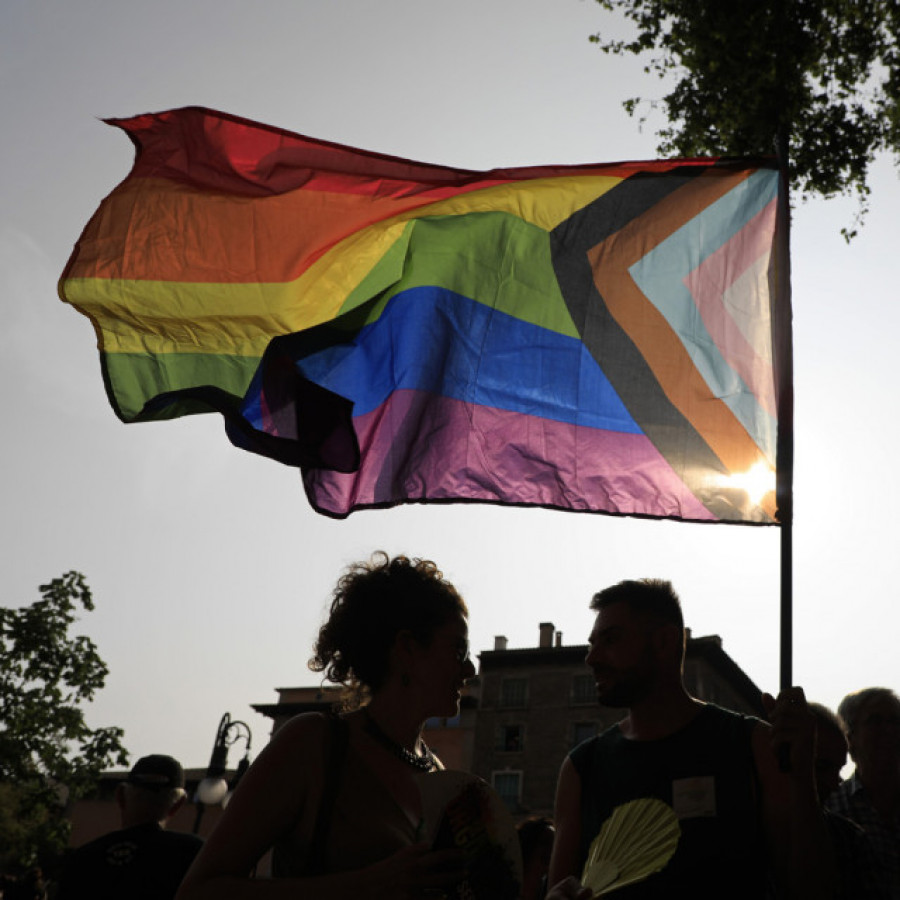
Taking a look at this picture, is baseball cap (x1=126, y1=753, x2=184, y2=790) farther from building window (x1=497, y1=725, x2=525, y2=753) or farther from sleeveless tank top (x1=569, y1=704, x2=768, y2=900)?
building window (x1=497, y1=725, x2=525, y2=753)

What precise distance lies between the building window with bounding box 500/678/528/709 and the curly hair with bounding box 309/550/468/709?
42.7 meters

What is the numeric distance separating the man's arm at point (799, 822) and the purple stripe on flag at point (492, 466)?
1592mm

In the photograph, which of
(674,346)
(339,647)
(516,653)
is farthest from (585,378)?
(516,653)

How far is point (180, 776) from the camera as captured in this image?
15.6ft

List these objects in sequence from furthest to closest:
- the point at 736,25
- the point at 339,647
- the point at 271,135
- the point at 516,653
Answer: the point at 516,653
the point at 736,25
the point at 271,135
the point at 339,647

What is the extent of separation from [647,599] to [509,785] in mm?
40906

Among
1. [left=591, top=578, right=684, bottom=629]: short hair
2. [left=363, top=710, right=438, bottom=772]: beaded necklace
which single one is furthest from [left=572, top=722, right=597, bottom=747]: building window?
[left=363, top=710, right=438, bottom=772]: beaded necklace

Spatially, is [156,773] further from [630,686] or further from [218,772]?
[218,772]

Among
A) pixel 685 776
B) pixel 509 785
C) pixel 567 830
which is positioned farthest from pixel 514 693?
pixel 685 776

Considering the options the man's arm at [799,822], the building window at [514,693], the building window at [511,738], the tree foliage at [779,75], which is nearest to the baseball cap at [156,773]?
the man's arm at [799,822]

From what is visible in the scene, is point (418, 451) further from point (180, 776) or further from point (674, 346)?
point (180, 776)

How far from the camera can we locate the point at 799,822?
2.94 m

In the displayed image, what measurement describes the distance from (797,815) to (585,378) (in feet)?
7.88

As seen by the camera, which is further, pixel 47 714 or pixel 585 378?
pixel 47 714
